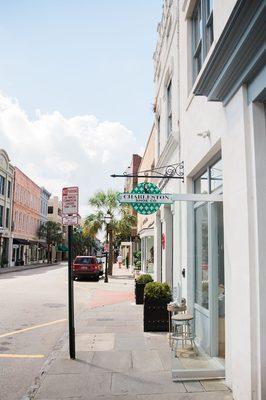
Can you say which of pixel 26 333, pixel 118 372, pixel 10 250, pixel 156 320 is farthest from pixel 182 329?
pixel 10 250

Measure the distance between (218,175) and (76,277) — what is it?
70.3ft

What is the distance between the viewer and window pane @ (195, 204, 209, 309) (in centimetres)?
717

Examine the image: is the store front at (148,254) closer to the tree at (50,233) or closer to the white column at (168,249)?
the white column at (168,249)

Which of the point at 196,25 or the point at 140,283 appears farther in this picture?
the point at 140,283

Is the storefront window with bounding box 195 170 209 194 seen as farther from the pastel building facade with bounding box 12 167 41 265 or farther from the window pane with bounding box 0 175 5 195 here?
the pastel building facade with bounding box 12 167 41 265

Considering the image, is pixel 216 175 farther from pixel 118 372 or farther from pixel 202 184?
pixel 118 372

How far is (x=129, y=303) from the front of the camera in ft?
45.6

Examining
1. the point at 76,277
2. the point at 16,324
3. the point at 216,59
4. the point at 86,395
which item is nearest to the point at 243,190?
the point at 216,59

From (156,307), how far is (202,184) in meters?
2.86

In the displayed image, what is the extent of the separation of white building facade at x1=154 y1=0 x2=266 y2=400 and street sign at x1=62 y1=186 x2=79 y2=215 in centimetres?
228

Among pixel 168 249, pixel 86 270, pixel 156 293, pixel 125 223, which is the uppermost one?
pixel 125 223

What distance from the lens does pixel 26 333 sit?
916 centimetres

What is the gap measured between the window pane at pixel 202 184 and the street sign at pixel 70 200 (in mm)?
2326

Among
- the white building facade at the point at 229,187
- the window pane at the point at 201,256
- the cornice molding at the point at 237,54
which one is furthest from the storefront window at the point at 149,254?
the cornice molding at the point at 237,54
